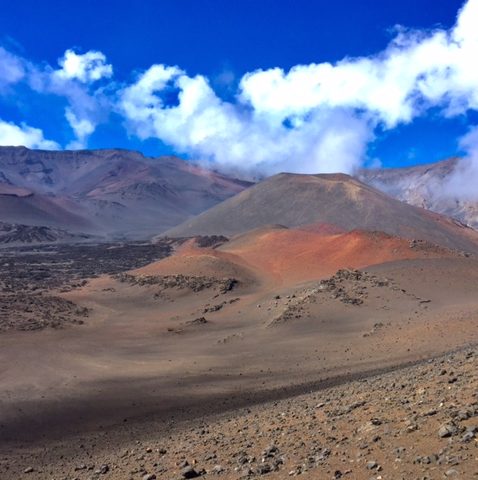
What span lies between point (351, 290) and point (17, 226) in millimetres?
113661

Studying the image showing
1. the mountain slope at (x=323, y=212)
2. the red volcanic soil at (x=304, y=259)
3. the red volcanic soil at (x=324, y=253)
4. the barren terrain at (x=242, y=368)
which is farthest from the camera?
the mountain slope at (x=323, y=212)

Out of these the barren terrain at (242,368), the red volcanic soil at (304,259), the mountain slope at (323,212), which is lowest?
the barren terrain at (242,368)

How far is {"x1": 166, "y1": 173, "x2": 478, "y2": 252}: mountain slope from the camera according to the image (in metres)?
90.5

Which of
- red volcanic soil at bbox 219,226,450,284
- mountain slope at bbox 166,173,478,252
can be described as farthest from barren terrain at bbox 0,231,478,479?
mountain slope at bbox 166,173,478,252

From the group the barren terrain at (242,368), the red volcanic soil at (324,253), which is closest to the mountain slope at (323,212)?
the red volcanic soil at (324,253)

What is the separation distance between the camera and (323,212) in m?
100

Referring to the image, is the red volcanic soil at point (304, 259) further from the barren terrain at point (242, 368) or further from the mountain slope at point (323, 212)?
the mountain slope at point (323, 212)

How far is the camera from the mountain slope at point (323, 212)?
90.5 meters

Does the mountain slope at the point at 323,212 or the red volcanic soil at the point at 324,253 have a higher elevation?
the mountain slope at the point at 323,212

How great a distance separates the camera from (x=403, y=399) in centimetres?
1216

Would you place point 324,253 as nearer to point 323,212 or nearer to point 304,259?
point 304,259

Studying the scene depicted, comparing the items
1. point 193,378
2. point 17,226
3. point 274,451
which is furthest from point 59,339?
point 17,226

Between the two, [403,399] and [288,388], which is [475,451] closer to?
[403,399]

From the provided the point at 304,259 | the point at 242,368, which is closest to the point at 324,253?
the point at 304,259
